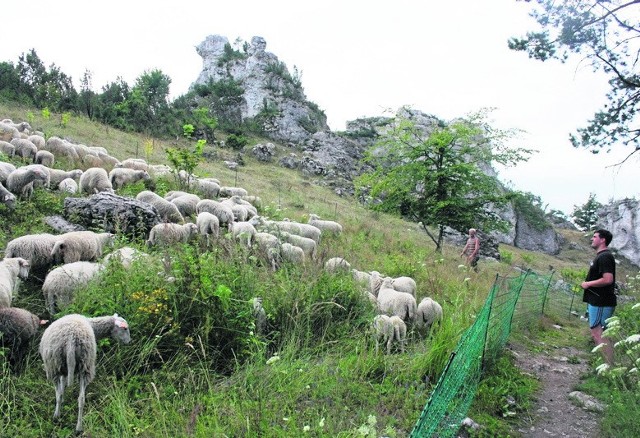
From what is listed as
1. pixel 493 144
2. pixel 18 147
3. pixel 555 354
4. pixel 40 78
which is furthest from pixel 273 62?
pixel 555 354

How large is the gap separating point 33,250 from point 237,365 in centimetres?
328

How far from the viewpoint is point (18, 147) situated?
34.6ft

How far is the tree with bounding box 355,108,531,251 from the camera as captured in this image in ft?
55.2

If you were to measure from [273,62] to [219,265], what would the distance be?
6561 centimetres

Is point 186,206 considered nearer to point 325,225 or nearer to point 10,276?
point 325,225

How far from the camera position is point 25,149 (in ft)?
34.7

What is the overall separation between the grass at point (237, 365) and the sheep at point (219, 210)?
2.48 m

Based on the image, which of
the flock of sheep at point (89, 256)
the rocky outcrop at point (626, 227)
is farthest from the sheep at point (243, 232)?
the rocky outcrop at point (626, 227)

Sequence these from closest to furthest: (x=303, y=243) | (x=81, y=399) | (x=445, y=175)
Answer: (x=81, y=399) < (x=303, y=243) < (x=445, y=175)

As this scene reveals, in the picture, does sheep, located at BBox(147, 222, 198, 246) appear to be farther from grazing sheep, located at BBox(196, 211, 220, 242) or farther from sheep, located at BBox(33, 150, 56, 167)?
sheep, located at BBox(33, 150, 56, 167)

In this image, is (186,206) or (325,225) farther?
(325,225)

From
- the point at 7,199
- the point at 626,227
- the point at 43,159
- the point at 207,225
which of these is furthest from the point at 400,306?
the point at 626,227

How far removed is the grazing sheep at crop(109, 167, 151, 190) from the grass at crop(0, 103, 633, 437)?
4.05 metres

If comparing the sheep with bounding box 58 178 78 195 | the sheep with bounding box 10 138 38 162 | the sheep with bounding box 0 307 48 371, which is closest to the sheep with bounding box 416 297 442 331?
the sheep with bounding box 0 307 48 371
